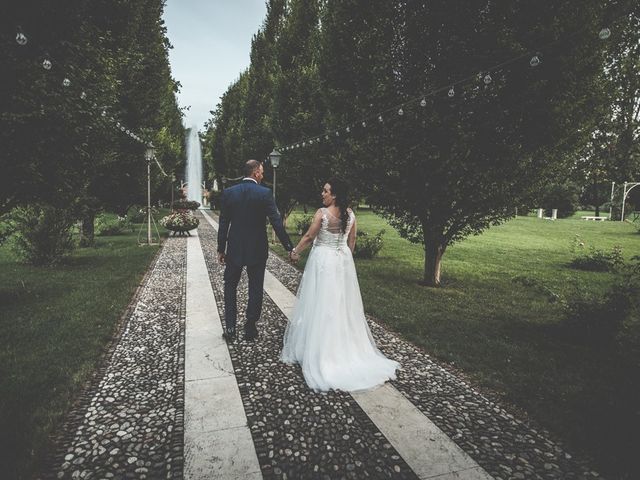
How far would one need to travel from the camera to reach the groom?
4.91 m

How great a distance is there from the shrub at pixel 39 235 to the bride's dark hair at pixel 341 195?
31.5ft

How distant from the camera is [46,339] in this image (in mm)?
5059

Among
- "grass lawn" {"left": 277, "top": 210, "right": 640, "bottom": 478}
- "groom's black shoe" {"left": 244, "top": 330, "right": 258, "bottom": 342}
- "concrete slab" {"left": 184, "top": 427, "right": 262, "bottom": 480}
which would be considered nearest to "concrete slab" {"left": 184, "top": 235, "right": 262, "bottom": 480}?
"concrete slab" {"left": 184, "top": 427, "right": 262, "bottom": 480}

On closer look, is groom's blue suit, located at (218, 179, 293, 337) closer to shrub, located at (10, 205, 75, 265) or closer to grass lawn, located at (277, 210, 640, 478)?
grass lawn, located at (277, 210, 640, 478)

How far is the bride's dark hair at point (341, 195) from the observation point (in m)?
4.40

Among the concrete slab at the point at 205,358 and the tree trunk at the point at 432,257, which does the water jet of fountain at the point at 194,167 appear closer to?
the tree trunk at the point at 432,257

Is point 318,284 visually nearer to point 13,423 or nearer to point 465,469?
point 465,469

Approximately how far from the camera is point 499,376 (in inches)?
171

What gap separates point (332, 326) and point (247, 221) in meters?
1.82

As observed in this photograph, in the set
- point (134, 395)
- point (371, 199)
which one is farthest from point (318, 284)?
point (371, 199)

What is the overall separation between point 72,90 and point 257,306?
4.79m

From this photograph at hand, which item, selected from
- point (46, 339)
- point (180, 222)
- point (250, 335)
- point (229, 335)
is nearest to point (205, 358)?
point (229, 335)

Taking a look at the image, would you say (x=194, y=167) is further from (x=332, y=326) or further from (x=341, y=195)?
(x=332, y=326)

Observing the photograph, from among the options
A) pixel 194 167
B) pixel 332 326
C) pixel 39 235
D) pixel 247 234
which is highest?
pixel 194 167
